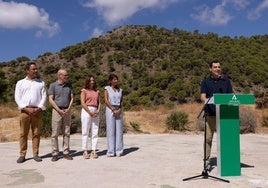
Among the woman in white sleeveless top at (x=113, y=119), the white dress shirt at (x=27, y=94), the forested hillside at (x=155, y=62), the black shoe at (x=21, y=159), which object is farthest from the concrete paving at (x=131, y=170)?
the forested hillside at (x=155, y=62)

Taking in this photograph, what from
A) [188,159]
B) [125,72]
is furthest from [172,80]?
[188,159]

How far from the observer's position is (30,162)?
28.7 feet

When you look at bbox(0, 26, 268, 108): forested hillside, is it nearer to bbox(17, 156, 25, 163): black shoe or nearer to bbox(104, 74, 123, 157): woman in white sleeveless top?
bbox(104, 74, 123, 157): woman in white sleeveless top

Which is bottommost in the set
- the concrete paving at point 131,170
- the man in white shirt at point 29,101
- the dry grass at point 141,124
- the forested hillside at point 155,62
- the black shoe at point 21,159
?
the concrete paving at point 131,170

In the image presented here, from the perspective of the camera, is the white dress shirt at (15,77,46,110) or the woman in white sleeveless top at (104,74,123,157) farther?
the woman in white sleeveless top at (104,74,123,157)

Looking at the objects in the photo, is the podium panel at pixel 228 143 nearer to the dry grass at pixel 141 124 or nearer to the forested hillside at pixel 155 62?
the dry grass at pixel 141 124

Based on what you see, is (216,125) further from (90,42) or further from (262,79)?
(90,42)

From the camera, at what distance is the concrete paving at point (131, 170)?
6656 millimetres

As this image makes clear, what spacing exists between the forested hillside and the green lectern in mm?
25826

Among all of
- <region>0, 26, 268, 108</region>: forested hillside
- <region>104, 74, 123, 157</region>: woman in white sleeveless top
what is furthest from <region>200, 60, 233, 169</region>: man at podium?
<region>0, 26, 268, 108</region>: forested hillside

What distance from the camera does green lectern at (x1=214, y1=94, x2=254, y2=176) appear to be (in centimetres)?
718

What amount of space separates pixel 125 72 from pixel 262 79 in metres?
14.8

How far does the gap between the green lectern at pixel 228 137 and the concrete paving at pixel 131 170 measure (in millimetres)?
217

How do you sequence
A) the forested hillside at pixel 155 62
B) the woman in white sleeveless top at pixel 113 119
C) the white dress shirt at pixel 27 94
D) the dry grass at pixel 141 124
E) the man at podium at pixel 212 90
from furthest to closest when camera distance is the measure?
the forested hillside at pixel 155 62, the dry grass at pixel 141 124, the woman in white sleeveless top at pixel 113 119, the white dress shirt at pixel 27 94, the man at podium at pixel 212 90
